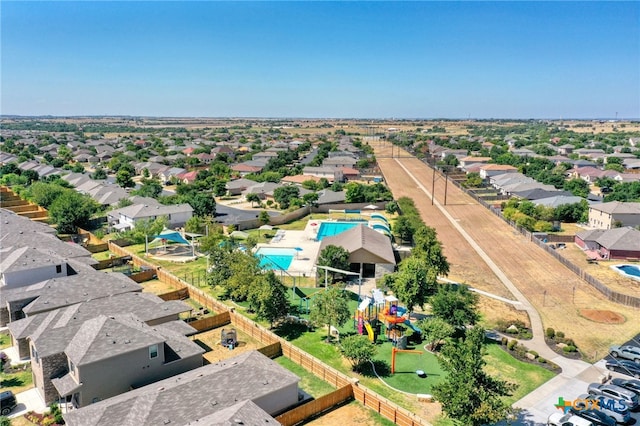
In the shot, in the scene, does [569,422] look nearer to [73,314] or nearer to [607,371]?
[607,371]

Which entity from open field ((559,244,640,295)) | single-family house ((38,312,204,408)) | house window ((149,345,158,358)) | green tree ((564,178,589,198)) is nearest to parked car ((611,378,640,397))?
open field ((559,244,640,295))

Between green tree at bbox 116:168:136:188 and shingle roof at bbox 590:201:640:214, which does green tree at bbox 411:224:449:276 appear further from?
green tree at bbox 116:168:136:188

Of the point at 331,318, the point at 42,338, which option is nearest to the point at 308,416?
the point at 331,318

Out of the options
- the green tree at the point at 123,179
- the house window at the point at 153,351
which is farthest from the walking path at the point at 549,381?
the green tree at the point at 123,179

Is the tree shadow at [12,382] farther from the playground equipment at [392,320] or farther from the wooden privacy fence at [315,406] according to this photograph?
the playground equipment at [392,320]

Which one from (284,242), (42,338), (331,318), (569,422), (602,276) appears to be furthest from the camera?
(284,242)
